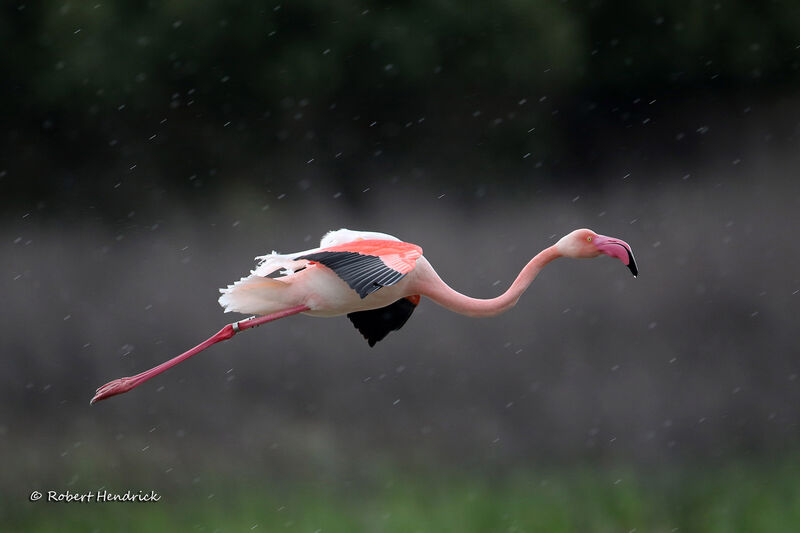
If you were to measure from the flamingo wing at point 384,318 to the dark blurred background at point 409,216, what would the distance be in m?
4.18

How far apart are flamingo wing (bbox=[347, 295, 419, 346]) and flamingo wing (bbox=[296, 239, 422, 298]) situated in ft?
1.61

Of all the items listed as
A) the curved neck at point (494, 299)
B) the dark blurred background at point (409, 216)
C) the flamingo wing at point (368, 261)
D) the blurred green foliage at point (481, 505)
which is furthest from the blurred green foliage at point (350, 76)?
the flamingo wing at point (368, 261)

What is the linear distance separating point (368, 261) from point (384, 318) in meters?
0.69

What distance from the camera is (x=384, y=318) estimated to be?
419cm

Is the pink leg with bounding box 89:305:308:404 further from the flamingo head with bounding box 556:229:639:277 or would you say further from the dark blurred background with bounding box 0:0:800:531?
the dark blurred background with bounding box 0:0:800:531

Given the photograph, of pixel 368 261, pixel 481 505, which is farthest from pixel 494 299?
pixel 481 505

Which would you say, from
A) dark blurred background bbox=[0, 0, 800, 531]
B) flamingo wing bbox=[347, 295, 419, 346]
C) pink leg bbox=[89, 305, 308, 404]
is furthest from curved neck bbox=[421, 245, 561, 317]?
dark blurred background bbox=[0, 0, 800, 531]

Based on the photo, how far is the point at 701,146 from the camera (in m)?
8.90

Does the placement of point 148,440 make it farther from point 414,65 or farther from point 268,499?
point 414,65

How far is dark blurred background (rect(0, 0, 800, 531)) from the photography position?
8430 mm

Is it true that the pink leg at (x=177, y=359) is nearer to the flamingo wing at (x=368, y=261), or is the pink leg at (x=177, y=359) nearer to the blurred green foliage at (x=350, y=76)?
the flamingo wing at (x=368, y=261)

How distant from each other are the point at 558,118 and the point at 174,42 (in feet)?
11.1

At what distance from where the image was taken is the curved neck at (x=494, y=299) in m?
3.79

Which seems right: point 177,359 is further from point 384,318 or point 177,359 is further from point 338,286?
point 384,318
